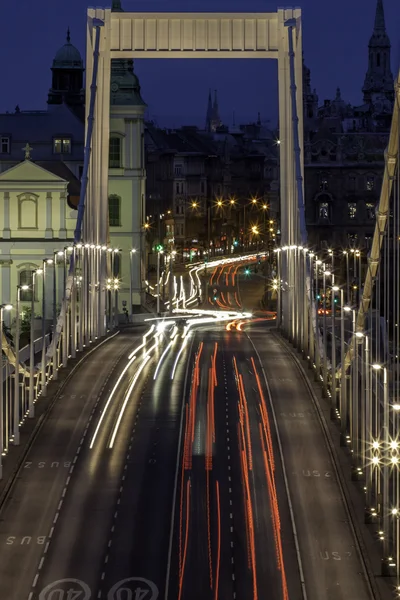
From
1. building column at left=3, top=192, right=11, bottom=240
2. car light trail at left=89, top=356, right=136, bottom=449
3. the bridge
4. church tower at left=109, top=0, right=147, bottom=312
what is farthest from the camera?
church tower at left=109, top=0, right=147, bottom=312

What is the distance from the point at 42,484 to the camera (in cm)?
5209

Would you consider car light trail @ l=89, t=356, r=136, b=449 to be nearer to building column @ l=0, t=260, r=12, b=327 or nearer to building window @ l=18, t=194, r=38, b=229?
building column @ l=0, t=260, r=12, b=327

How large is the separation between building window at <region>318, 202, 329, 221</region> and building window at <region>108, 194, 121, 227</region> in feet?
157

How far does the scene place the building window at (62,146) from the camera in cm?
12862

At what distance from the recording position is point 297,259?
8481 cm

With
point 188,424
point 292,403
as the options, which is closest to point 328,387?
point 292,403

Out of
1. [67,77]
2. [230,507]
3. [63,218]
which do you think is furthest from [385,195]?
[67,77]

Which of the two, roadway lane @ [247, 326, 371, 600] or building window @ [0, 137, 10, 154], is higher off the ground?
building window @ [0, 137, 10, 154]

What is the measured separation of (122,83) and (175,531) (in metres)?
79.1

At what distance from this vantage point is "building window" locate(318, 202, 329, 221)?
165075 mm

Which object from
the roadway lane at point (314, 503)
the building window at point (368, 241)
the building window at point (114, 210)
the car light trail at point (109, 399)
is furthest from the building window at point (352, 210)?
the roadway lane at point (314, 503)

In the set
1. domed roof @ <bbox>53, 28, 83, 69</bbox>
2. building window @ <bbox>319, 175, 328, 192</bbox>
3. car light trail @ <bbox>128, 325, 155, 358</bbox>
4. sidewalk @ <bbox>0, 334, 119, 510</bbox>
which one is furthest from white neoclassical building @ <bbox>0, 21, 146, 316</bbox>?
sidewalk @ <bbox>0, 334, 119, 510</bbox>

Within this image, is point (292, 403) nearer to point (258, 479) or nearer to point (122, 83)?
point (258, 479)

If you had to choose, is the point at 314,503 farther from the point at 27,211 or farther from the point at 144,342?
the point at 27,211
